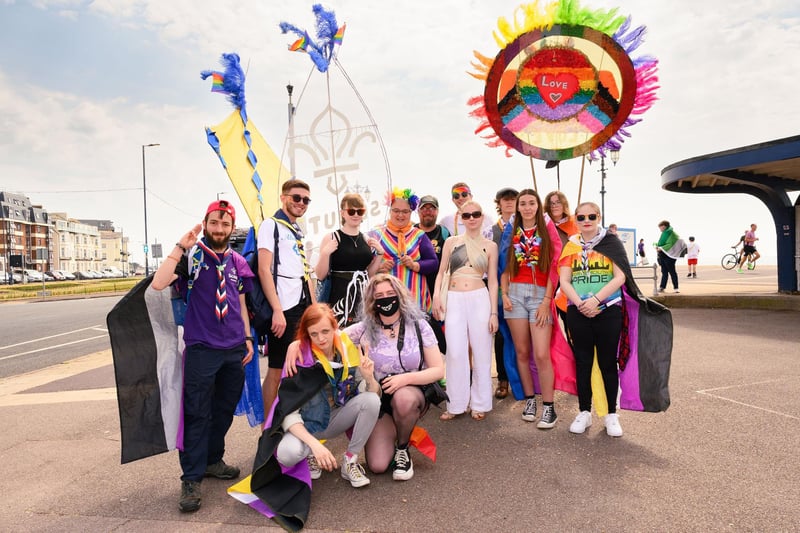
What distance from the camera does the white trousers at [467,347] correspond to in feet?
12.7

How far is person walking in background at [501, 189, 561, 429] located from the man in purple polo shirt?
7.23 ft

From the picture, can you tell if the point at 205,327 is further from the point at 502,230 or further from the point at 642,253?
the point at 642,253

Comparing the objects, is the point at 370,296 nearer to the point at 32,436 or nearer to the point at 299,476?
the point at 299,476

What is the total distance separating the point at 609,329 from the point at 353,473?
2.15 meters

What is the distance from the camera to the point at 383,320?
331cm

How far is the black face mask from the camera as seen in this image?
326 cm

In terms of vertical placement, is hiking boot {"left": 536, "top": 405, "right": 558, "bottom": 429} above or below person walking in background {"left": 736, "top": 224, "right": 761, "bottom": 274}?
below

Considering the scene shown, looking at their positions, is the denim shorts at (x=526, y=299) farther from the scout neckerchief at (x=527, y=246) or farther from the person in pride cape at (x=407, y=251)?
the person in pride cape at (x=407, y=251)

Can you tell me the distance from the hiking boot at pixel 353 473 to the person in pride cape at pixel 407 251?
1507 mm

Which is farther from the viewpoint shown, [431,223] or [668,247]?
[668,247]

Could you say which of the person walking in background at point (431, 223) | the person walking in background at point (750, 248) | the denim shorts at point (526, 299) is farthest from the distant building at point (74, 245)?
the denim shorts at point (526, 299)

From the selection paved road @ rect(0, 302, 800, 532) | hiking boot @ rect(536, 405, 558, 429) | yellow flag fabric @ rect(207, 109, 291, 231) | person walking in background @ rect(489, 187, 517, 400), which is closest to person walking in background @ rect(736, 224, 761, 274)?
paved road @ rect(0, 302, 800, 532)

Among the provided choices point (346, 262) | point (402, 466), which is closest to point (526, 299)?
point (346, 262)

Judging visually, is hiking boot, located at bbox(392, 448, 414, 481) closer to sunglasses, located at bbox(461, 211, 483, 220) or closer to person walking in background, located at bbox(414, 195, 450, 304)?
person walking in background, located at bbox(414, 195, 450, 304)
